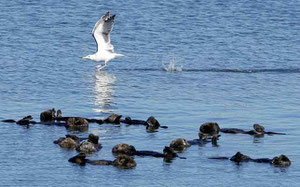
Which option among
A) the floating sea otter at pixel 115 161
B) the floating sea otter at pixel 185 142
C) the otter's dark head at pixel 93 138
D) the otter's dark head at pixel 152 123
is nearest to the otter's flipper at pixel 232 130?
the floating sea otter at pixel 185 142

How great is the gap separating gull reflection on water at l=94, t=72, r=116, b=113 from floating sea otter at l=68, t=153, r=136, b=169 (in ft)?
26.3

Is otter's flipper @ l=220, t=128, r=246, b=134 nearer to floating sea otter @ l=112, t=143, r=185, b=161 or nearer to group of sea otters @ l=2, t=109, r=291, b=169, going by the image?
group of sea otters @ l=2, t=109, r=291, b=169

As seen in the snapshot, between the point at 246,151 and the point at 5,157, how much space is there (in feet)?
23.9

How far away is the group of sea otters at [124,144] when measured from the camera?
3116 cm

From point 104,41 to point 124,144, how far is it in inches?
630

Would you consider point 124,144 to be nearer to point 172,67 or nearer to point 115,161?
point 115,161

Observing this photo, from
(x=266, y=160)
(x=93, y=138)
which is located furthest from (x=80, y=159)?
(x=266, y=160)

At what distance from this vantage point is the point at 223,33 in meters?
59.8

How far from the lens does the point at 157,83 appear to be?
149ft

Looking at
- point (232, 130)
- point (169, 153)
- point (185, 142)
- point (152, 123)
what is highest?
point (152, 123)

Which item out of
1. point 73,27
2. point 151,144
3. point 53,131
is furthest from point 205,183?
point 73,27

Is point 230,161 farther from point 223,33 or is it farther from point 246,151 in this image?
point 223,33

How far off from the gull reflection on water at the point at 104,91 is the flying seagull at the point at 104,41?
75cm

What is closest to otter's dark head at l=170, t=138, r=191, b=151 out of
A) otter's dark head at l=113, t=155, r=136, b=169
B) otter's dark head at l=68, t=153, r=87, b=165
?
otter's dark head at l=113, t=155, r=136, b=169
